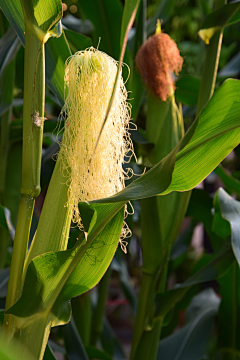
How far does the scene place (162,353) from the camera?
649 mm

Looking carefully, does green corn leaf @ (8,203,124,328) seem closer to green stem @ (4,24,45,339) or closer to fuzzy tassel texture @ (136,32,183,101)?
green stem @ (4,24,45,339)

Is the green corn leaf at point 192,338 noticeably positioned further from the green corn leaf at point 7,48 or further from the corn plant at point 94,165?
the green corn leaf at point 7,48

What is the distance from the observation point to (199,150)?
0.32 m

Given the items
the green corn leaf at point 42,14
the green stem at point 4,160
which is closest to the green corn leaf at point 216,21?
the green corn leaf at point 42,14

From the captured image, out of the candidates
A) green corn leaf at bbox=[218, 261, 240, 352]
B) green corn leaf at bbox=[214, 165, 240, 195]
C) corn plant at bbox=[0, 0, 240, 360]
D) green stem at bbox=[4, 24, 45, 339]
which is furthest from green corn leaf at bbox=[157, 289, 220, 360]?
green stem at bbox=[4, 24, 45, 339]

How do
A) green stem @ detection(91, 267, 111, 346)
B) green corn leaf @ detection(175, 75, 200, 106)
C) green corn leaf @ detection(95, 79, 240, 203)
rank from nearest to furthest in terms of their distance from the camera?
green corn leaf @ detection(95, 79, 240, 203)
green corn leaf @ detection(175, 75, 200, 106)
green stem @ detection(91, 267, 111, 346)

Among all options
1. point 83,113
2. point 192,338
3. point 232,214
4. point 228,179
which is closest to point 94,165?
point 83,113

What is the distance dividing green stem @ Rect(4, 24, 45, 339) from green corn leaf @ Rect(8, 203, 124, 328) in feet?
0.06

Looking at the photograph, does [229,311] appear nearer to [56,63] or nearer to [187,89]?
[187,89]

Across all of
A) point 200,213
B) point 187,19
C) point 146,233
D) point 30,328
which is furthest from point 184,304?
point 187,19

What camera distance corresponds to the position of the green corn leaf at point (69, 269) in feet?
0.95

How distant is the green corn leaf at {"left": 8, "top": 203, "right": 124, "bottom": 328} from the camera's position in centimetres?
29

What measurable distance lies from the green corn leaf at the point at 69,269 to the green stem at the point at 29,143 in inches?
0.7

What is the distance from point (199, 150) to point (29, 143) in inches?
6.6
